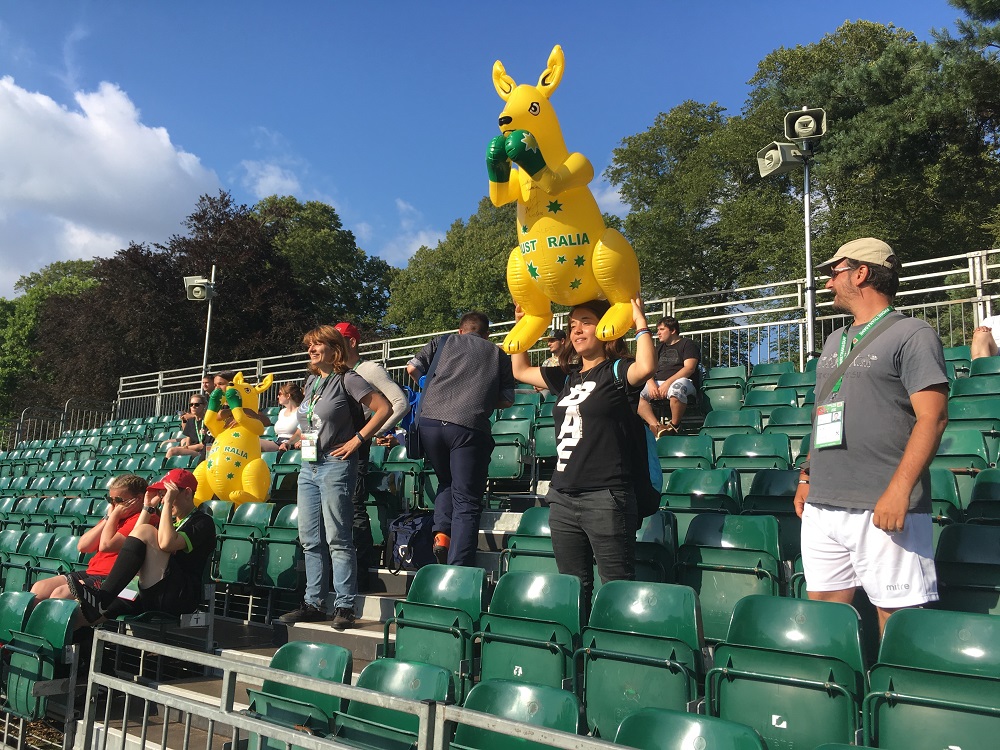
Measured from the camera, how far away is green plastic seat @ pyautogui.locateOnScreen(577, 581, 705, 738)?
9.84 ft

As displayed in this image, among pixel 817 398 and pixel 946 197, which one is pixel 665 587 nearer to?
pixel 817 398

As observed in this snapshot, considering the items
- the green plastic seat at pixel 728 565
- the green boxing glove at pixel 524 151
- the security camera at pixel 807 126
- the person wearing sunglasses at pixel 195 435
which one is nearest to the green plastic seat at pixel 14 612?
the green plastic seat at pixel 728 565

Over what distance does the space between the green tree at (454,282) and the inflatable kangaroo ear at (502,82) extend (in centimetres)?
2475

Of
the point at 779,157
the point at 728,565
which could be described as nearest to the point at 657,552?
the point at 728,565

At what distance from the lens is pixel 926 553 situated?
276 cm

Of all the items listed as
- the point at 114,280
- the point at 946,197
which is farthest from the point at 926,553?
the point at 114,280

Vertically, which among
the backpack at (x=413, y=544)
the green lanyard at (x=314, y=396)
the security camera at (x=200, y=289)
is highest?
the security camera at (x=200, y=289)

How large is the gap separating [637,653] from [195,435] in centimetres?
746

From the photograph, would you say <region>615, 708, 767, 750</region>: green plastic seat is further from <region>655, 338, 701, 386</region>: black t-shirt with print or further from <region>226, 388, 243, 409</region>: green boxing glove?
<region>226, 388, 243, 409</region>: green boxing glove

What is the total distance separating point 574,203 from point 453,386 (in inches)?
72.0

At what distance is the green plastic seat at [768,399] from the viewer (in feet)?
25.1

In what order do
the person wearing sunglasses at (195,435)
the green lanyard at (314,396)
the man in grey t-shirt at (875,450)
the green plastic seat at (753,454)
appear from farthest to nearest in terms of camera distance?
the person wearing sunglasses at (195,435) < the green plastic seat at (753,454) < the green lanyard at (314,396) < the man in grey t-shirt at (875,450)

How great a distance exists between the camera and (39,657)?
4379mm

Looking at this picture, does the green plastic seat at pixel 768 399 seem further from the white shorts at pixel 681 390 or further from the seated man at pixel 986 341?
the seated man at pixel 986 341
